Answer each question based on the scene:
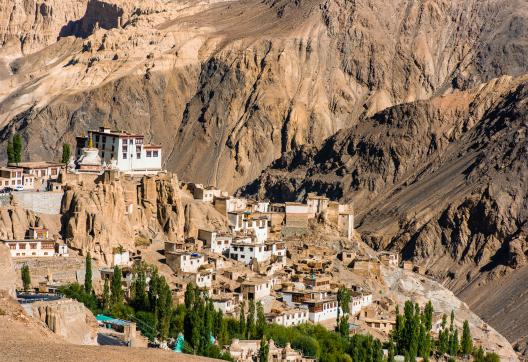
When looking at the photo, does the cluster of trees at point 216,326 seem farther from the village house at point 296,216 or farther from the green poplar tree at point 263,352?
the village house at point 296,216

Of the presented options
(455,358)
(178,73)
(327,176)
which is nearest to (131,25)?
(178,73)

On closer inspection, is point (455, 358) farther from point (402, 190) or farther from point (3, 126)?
point (3, 126)

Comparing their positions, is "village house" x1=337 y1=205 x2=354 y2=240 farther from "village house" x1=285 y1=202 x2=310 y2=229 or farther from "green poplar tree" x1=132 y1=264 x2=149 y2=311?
"green poplar tree" x1=132 y1=264 x2=149 y2=311

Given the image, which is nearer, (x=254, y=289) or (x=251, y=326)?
(x=251, y=326)

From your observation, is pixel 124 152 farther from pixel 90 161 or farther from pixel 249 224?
pixel 249 224

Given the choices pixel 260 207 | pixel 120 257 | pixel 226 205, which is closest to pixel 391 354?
pixel 120 257

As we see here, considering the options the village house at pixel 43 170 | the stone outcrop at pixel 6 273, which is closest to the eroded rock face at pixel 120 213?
the village house at pixel 43 170
